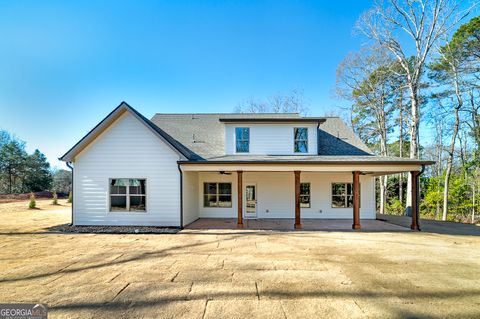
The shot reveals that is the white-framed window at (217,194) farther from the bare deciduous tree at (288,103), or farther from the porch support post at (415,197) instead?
the bare deciduous tree at (288,103)

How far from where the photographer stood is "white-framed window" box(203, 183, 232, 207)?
41.2 feet

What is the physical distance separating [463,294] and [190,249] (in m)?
6.22

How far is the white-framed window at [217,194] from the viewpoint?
1255 centimetres

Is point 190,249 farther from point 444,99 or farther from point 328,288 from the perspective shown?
point 444,99

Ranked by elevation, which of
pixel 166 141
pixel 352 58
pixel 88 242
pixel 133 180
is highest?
pixel 352 58

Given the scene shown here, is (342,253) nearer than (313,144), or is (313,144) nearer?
(342,253)

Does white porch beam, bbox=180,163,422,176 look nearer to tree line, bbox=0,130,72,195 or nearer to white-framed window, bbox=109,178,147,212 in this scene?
white-framed window, bbox=109,178,147,212

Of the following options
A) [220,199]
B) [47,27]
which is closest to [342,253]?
[220,199]

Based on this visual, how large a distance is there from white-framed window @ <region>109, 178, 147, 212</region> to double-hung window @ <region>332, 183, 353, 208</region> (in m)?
9.69

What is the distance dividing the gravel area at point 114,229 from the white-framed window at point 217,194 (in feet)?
10.7

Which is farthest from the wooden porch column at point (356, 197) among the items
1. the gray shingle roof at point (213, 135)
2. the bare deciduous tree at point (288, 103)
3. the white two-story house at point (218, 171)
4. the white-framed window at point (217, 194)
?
the bare deciduous tree at point (288, 103)

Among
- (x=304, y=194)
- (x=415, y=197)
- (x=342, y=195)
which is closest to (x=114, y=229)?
(x=304, y=194)

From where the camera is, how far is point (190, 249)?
22.4 ft
